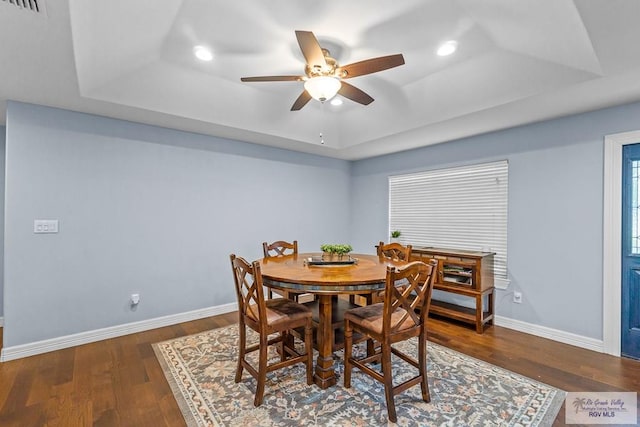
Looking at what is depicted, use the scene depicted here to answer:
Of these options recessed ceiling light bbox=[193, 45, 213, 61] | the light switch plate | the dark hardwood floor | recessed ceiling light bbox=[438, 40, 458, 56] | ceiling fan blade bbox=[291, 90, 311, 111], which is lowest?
the dark hardwood floor

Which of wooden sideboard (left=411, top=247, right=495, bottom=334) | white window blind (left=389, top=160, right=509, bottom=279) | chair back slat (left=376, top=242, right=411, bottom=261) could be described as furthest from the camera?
white window blind (left=389, top=160, right=509, bottom=279)

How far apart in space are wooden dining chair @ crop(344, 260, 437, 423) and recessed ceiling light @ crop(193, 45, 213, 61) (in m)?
2.37

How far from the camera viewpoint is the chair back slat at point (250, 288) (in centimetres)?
199

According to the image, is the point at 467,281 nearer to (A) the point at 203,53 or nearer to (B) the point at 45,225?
(A) the point at 203,53

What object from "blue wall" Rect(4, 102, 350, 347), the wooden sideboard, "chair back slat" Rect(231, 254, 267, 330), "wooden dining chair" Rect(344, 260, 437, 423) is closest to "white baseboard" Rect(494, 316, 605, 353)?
the wooden sideboard

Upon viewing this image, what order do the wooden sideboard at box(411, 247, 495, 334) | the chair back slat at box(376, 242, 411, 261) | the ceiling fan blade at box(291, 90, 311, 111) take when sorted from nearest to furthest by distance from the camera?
the ceiling fan blade at box(291, 90, 311, 111), the chair back slat at box(376, 242, 411, 261), the wooden sideboard at box(411, 247, 495, 334)

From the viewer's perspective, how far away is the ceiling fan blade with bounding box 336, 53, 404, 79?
198 centimetres

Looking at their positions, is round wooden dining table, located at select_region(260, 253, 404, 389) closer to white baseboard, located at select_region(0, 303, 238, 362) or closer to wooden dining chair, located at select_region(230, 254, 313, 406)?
wooden dining chair, located at select_region(230, 254, 313, 406)

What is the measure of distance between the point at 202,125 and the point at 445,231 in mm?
3438

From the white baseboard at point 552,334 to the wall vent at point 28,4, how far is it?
475 centimetres

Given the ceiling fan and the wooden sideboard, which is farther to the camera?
the wooden sideboard

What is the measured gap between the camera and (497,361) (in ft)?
8.80

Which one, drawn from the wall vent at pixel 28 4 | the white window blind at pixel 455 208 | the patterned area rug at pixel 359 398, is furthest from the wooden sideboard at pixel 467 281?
the wall vent at pixel 28 4

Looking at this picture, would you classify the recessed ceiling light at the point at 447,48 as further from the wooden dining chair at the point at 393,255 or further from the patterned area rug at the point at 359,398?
the patterned area rug at the point at 359,398
